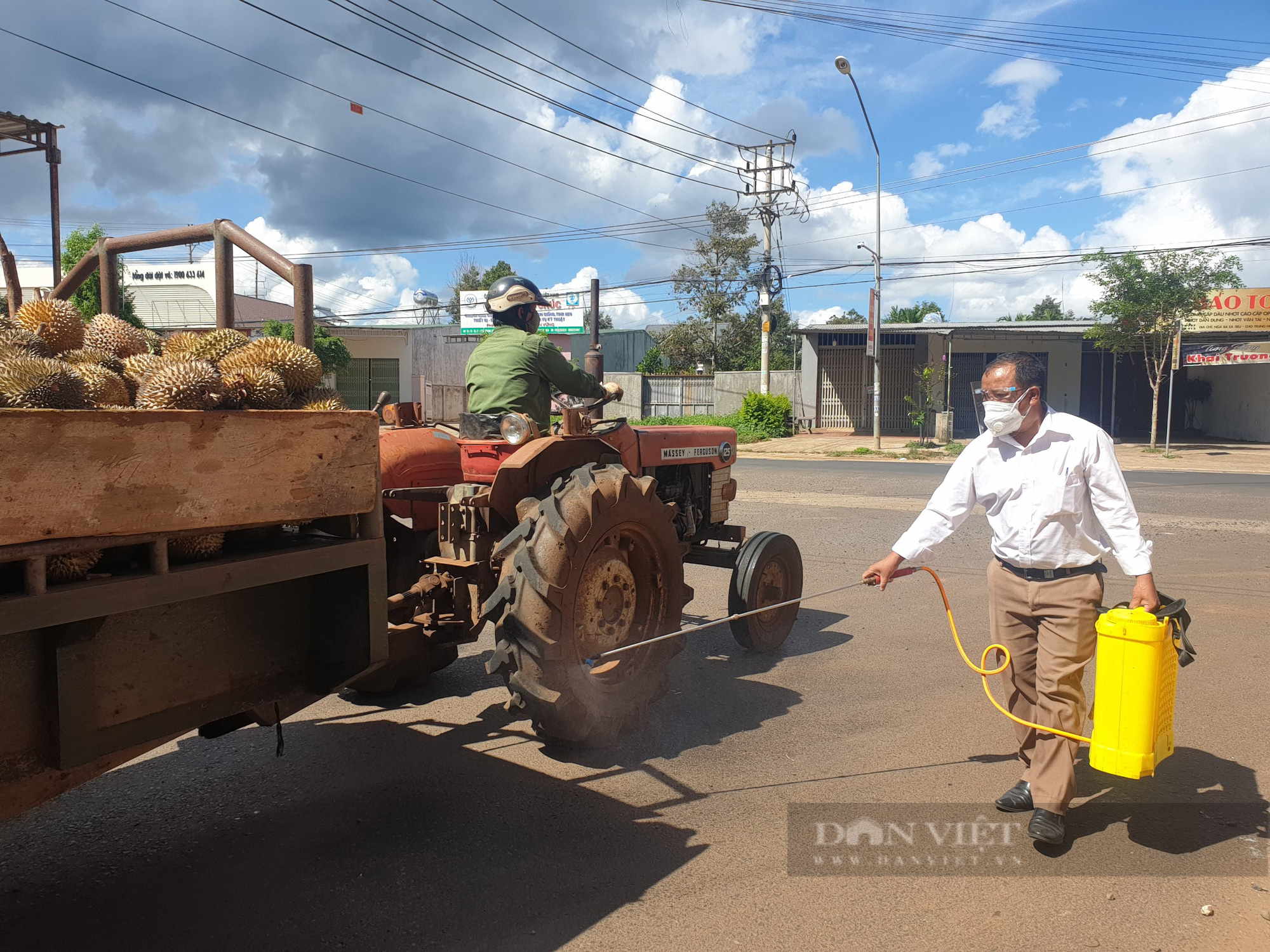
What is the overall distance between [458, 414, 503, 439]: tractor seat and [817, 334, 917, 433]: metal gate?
26.8 metres

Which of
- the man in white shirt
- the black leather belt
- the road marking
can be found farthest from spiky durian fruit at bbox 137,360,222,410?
the road marking

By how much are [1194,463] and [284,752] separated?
2169 centimetres

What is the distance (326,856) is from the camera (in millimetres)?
3357

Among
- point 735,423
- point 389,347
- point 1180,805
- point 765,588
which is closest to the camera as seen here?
point 1180,805

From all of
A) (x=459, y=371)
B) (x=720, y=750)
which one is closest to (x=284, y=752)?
(x=720, y=750)

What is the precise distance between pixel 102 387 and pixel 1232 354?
92.1ft

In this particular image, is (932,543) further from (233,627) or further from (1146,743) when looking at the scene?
(233,627)

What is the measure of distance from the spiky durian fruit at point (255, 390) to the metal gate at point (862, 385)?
28767mm

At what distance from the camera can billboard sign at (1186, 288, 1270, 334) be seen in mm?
26172

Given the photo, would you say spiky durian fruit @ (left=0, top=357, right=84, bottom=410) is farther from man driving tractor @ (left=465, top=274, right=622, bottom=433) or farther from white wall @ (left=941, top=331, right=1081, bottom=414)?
white wall @ (left=941, top=331, right=1081, bottom=414)

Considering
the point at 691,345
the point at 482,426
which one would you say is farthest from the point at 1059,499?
the point at 691,345

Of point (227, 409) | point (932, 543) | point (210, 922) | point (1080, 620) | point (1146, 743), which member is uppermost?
point (227, 409)

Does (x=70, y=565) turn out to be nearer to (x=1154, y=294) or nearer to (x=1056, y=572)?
(x=1056, y=572)

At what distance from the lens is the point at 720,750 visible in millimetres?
4359
